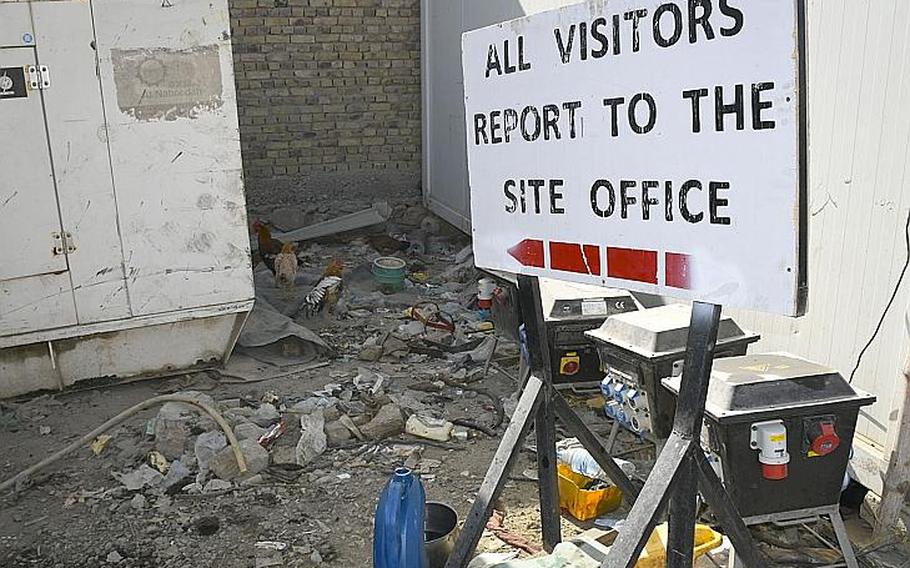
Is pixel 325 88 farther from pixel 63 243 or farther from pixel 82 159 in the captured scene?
pixel 63 243

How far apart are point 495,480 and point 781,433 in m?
1.13

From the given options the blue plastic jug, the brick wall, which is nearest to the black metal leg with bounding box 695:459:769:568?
the blue plastic jug

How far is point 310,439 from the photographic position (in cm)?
450

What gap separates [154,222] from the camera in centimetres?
519

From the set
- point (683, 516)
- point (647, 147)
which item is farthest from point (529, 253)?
point (683, 516)

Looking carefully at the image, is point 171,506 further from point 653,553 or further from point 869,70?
point 869,70

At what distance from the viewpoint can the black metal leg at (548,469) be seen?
290cm

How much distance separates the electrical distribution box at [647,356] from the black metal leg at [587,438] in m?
0.76

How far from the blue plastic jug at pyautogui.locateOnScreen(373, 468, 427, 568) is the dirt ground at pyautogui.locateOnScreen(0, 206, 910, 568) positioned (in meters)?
0.68

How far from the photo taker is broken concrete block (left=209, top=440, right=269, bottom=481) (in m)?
4.25

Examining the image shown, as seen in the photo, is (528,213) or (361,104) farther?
(361,104)

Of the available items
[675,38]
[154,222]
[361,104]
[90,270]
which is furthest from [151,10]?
[361,104]

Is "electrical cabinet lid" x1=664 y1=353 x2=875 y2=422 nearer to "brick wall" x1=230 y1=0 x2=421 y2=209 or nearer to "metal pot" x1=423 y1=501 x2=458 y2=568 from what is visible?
"metal pot" x1=423 y1=501 x2=458 y2=568

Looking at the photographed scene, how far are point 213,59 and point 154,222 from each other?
1080 mm
